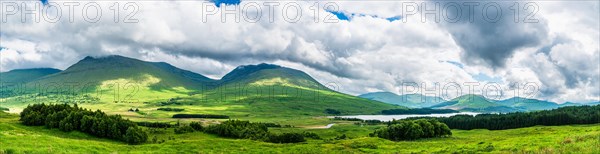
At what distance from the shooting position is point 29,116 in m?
88.1

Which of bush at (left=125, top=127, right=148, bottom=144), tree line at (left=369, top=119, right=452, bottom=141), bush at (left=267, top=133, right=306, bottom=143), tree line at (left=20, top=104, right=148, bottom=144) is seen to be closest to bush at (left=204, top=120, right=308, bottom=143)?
bush at (left=267, top=133, right=306, bottom=143)

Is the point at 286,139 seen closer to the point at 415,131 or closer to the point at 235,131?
the point at 235,131

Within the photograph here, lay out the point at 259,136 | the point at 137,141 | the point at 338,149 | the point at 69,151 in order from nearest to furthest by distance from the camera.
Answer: the point at 69,151
the point at 338,149
the point at 137,141
the point at 259,136

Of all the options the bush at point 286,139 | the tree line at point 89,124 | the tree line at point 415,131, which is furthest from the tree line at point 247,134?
the tree line at point 89,124

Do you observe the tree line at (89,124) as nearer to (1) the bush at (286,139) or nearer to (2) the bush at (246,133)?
(2) the bush at (246,133)

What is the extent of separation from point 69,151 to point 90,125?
143ft

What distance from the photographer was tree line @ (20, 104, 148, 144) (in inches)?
3268

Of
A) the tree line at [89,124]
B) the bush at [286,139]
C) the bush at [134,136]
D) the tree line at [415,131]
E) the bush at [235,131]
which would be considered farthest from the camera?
the tree line at [415,131]

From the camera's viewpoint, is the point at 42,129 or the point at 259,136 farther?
the point at 259,136

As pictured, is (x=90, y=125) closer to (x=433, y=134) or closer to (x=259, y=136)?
(x=259, y=136)

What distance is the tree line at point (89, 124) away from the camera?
83000 mm

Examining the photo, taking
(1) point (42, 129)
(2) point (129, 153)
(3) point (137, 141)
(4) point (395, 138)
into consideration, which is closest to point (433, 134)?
(4) point (395, 138)

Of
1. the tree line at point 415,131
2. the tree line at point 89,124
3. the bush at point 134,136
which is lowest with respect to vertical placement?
the tree line at point 415,131

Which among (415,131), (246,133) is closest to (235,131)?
(246,133)
